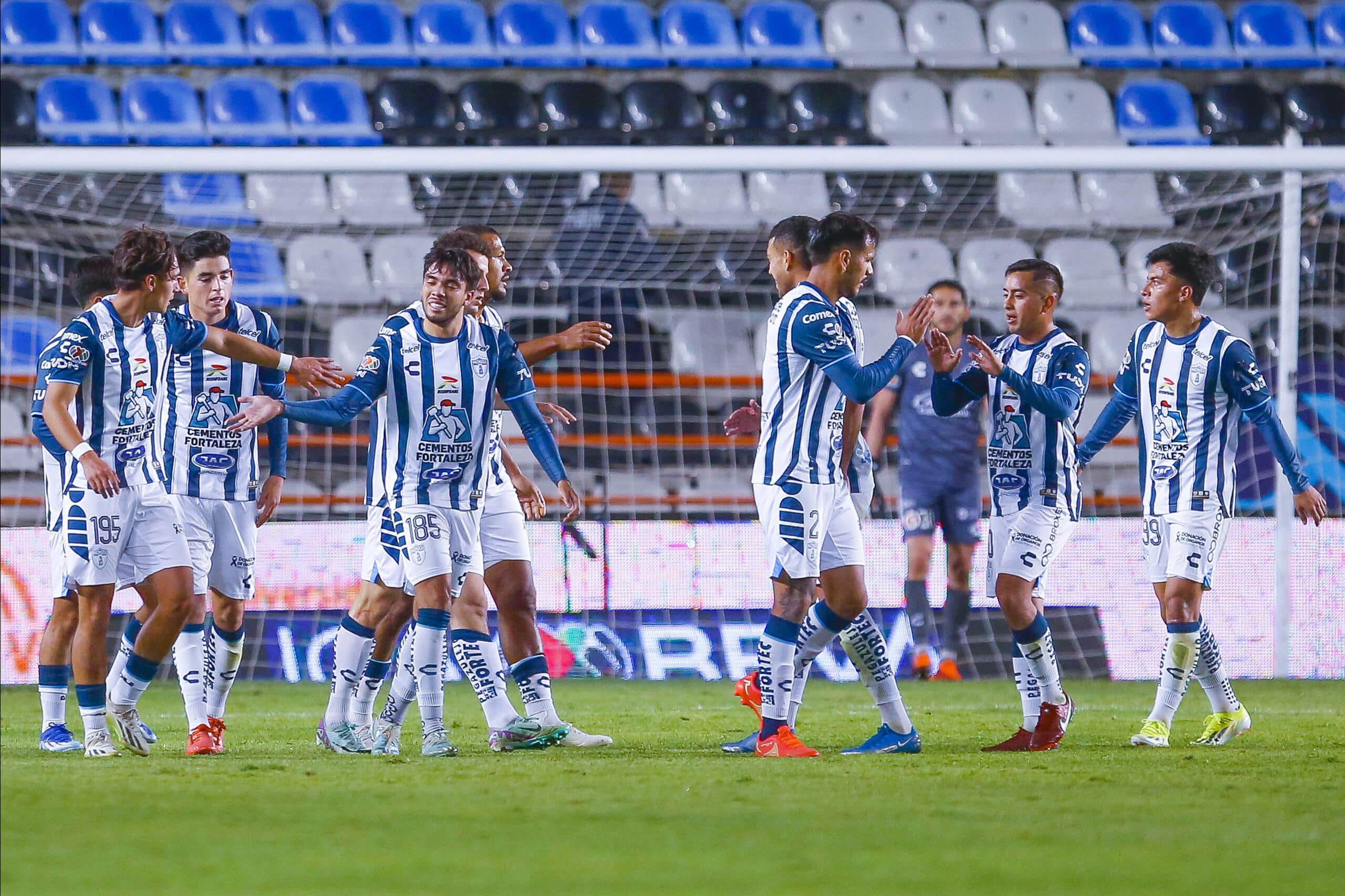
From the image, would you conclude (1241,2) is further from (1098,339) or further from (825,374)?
(825,374)

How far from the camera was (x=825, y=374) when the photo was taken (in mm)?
5828

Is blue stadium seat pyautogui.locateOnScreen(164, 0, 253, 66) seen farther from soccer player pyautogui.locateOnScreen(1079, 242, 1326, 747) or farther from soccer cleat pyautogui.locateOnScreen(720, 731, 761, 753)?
soccer cleat pyautogui.locateOnScreen(720, 731, 761, 753)

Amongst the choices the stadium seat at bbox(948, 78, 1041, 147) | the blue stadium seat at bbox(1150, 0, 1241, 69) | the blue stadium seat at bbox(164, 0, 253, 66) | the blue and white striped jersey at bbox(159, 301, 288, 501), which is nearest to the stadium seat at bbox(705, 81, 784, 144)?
the stadium seat at bbox(948, 78, 1041, 147)

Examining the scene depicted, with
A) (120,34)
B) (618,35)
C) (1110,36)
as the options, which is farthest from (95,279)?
(1110,36)

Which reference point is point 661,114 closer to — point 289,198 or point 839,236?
point 289,198

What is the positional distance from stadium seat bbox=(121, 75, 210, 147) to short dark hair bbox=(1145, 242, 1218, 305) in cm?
1073

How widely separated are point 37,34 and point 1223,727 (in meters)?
13.6

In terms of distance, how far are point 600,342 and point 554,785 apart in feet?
6.43

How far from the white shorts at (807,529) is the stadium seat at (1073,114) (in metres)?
10.7

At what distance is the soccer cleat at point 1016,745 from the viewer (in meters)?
6.08

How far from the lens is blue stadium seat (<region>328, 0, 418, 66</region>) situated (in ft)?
52.6

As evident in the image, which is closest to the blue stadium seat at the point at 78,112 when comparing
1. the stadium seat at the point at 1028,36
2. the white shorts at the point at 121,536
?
the stadium seat at the point at 1028,36

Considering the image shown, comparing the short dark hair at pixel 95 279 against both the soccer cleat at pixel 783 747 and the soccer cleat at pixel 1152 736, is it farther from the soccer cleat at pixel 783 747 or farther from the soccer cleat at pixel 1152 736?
the soccer cleat at pixel 1152 736

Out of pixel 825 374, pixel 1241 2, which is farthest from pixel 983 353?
pixel 1241 2
